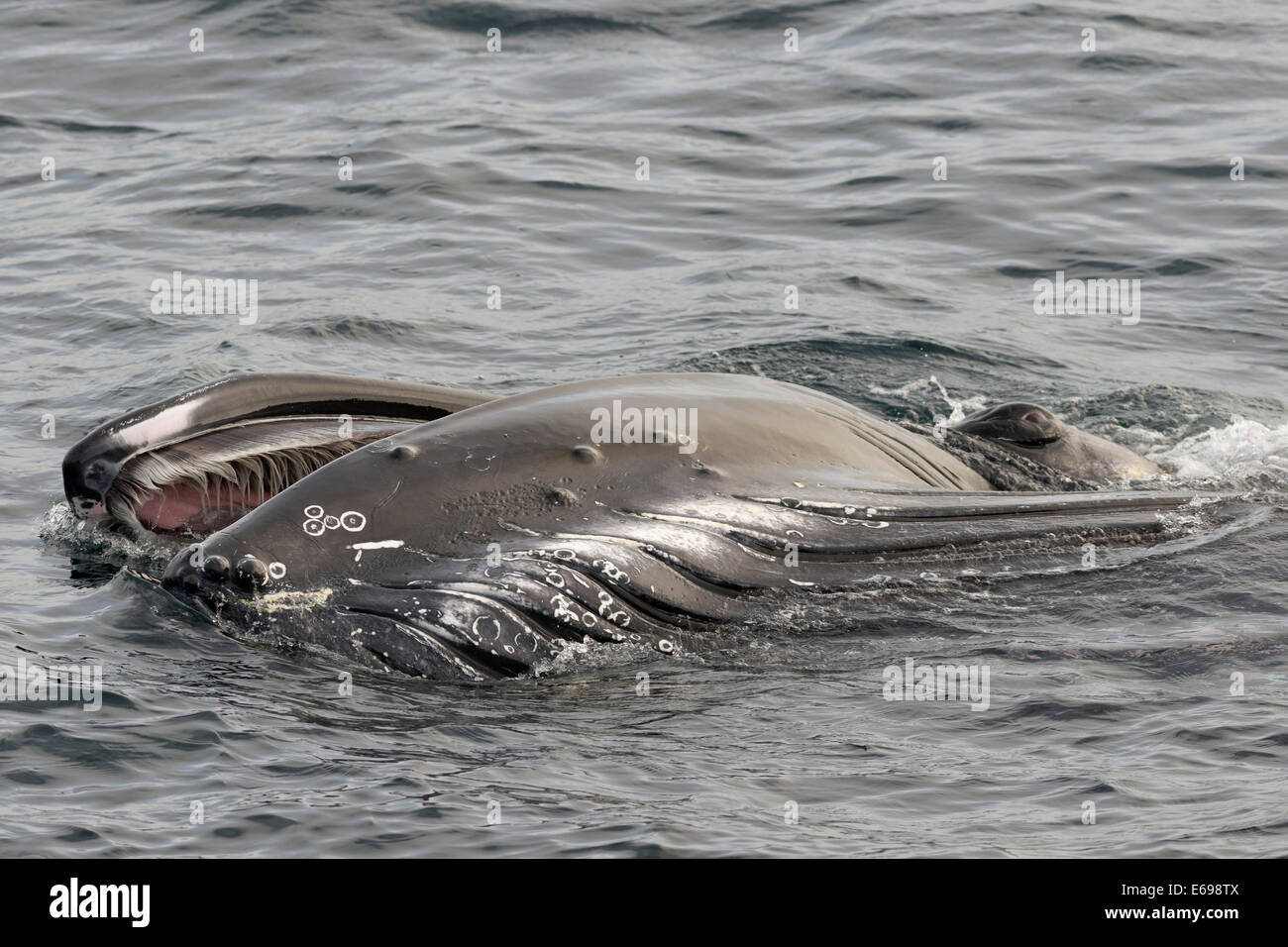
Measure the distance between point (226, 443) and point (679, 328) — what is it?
8859 mm

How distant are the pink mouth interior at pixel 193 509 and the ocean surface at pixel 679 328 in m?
0.32

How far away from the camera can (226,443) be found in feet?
31.5

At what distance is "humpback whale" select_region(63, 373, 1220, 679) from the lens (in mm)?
8562

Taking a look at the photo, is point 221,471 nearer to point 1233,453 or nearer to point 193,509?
point 193,509

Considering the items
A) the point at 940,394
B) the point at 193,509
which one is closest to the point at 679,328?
the point at 940,394

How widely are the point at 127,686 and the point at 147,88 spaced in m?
20.7

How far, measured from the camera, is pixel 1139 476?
11.7m

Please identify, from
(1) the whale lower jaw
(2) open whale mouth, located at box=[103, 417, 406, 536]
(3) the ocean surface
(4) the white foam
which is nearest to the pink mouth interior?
(2) open whale mouth, located at box=[103, 417, 406, 536]

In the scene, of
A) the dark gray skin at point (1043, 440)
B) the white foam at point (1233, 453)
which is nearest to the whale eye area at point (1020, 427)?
the dark gray skin at point (1043, 440)

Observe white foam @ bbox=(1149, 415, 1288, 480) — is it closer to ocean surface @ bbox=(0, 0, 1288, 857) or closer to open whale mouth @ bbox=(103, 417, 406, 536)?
ocean surface @ bbox=(0, 0, 1288, 857)

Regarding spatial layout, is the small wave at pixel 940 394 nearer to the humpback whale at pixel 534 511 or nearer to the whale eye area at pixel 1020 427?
the whale eye area at pixel 1020 427

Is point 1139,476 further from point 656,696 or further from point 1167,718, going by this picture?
point 656,696

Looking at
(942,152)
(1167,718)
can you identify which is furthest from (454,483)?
(942,152)

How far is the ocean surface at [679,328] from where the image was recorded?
25.2 ft
